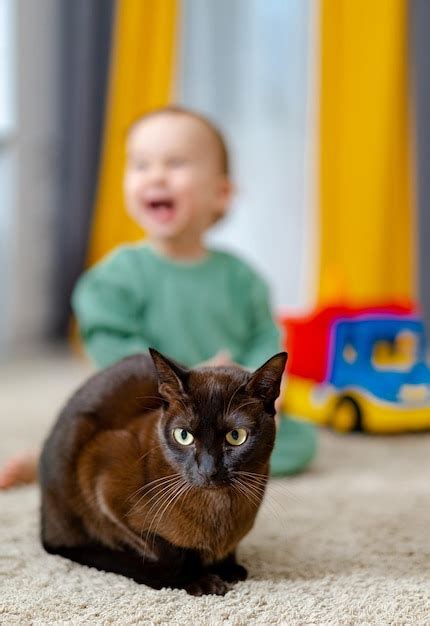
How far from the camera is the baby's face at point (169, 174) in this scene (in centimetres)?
146

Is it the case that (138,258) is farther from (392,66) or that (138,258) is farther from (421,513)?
(392,66)

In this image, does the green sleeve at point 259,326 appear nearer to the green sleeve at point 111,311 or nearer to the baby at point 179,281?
the baby at point 179,281

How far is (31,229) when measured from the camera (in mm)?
2850

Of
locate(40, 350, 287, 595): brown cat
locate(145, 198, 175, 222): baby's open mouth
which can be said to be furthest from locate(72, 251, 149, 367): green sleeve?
locate(40, 350, 287, 595): brown cat

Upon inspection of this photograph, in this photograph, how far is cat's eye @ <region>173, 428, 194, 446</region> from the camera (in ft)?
2.69

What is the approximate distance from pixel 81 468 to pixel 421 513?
0.55 m

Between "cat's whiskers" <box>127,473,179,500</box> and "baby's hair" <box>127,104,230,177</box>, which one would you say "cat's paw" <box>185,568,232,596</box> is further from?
"baby's hair" <box>127,104,230,177</box>

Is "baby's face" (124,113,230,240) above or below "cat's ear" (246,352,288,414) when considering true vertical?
above

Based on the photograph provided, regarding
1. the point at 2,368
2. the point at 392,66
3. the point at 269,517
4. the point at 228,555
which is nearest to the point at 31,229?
the point at 2,368

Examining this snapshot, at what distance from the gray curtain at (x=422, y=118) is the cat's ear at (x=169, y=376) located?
84.7 inches

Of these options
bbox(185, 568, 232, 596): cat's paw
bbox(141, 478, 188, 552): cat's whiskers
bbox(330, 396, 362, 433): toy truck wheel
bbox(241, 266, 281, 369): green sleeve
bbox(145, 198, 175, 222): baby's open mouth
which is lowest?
bbox(330, 396, 362, 433): toy truck wheel

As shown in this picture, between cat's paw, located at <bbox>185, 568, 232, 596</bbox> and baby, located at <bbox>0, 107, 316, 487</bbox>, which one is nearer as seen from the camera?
cat's paw, located at <bbox>185, 568, 232, 596</bbox>

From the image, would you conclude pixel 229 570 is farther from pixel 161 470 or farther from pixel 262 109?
pixel 262 109

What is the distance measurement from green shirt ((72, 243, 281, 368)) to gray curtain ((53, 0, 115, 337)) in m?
1.43
